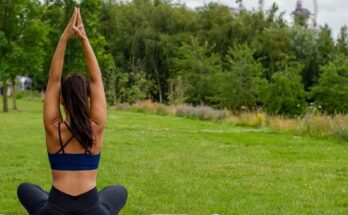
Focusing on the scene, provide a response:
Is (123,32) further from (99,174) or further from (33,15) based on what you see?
(99,174)

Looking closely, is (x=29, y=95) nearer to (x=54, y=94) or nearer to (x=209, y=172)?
(x=209, y=172)

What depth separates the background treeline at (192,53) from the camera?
1112 inches

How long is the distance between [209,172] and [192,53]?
93.9 ft

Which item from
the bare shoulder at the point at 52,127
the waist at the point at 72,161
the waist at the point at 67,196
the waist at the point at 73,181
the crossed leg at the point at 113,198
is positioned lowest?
the crossed leg at the point at 113,198

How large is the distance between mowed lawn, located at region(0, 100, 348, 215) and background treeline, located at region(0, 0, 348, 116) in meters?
12.1

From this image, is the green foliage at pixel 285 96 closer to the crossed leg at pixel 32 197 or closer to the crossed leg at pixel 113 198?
the crossed leg at pixel 113 198

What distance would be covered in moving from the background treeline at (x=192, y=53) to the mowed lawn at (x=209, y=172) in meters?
12.1

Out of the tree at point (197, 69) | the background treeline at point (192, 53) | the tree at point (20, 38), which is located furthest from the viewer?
the tree at point (197, 69)

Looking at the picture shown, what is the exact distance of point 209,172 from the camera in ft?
31.9

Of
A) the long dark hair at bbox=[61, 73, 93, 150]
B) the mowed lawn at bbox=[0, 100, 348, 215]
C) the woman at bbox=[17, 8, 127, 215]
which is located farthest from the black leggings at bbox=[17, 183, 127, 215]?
the mowed lawn at bbox=[0, 100, 348, 215]

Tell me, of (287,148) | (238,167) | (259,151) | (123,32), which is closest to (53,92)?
(238,167)

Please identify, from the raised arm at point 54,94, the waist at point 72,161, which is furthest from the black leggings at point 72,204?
the raised arm at point 54,94

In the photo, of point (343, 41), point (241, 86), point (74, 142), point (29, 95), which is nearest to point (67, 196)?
point (74, 142)

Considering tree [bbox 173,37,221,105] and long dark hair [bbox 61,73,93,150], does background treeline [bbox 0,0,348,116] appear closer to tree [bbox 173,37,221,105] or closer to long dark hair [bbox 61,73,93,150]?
tree [bbox 173,37,221,105]
